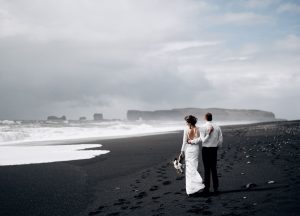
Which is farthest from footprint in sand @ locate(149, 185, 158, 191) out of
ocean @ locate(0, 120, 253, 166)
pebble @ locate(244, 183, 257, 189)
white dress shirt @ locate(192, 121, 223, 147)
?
ocean @ locate(0, 120, 253, 166)

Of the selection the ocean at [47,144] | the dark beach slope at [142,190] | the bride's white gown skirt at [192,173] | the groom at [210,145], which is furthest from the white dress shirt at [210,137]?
the ocean at [47,144]

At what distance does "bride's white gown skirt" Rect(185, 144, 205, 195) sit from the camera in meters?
7.68

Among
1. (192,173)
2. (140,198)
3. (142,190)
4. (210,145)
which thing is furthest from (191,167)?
(142,190)

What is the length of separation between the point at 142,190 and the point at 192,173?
68.6 inches

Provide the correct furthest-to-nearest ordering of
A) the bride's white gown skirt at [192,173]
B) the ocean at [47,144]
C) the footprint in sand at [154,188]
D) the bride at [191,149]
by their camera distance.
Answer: the ocean at [47,144] → the footprint in sand at [154,188] → the bride at [191,149] → the bride's white gown skirt at [192,173]

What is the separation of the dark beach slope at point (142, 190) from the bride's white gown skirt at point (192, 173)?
28 centimetres

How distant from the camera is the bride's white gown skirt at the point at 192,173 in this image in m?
7.68

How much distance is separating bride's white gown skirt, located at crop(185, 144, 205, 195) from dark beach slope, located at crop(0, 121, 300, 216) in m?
0.28

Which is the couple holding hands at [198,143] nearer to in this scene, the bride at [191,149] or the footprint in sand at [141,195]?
the bride at [191,149]

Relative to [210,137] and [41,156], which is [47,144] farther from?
[210,137]

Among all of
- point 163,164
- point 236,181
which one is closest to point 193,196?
point 236,181

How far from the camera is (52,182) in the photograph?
408 inches

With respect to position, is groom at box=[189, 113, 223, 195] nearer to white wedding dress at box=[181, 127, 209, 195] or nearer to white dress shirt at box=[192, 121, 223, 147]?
white dress shirt at box=[192, 121, 223, 147]

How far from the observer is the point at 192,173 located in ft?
25.9
